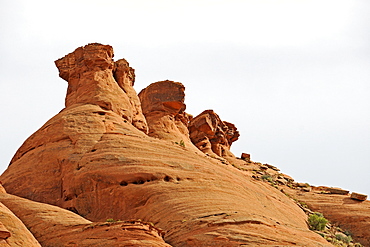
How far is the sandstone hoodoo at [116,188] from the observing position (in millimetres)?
26531

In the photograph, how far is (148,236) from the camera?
25.1 m

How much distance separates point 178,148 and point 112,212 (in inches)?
301

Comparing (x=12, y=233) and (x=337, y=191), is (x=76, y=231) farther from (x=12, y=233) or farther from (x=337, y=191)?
(x=337, y=191)

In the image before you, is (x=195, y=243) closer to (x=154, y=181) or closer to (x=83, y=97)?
(x=154, y=181)

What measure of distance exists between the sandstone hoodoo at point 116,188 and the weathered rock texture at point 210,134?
18579mm

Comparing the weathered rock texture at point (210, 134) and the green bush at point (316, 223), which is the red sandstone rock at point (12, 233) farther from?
the weathered rock texture at point (210, 134)

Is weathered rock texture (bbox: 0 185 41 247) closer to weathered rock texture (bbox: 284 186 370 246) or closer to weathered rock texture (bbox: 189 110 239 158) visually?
weathered rock texture (bbox: 284 186 370 246)

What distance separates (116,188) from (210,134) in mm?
36256

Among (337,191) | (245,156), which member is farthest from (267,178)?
(245,156)

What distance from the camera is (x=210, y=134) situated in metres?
67.9

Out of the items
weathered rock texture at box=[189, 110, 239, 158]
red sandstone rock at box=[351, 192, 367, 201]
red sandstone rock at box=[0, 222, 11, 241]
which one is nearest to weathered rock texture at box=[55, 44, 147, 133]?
weathered rock texture at box=[189, 110, 239, 158]

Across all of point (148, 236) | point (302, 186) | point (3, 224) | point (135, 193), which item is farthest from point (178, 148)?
point (302, 186)

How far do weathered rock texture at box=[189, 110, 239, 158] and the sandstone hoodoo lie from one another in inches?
731

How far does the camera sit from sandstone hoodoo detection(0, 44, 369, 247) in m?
26.5
